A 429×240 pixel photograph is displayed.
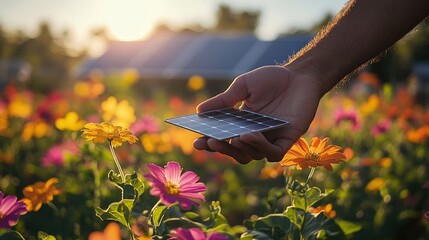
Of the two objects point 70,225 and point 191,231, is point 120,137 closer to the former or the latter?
point 191,231

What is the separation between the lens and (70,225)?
7.39 feet

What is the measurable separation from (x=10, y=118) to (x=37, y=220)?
2.83m

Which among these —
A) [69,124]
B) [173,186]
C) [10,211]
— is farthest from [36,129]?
[173,186]

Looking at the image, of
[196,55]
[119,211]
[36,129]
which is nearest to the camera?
[119,211]

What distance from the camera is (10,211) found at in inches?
56.8

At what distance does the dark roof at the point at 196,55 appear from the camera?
1808 cm

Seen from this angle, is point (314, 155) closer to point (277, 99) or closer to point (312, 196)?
point (312, 196)

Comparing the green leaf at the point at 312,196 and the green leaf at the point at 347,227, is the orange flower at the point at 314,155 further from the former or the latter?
the green leaf at the point at 347,227

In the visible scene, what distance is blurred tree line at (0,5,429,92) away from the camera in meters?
25.7

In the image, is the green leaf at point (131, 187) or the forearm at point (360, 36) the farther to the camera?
the forearm at point (360, 36)

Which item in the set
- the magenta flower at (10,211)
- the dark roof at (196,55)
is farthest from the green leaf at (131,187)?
the dark roof at (196,55)

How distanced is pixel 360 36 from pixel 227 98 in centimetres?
47

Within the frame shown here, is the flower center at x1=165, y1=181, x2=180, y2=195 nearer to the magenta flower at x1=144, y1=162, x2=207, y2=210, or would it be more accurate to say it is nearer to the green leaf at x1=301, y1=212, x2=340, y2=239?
the magenta flower at x1=144, y1=162, x2=207, y2=210

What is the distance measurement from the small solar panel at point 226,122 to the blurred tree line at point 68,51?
64.8ft
